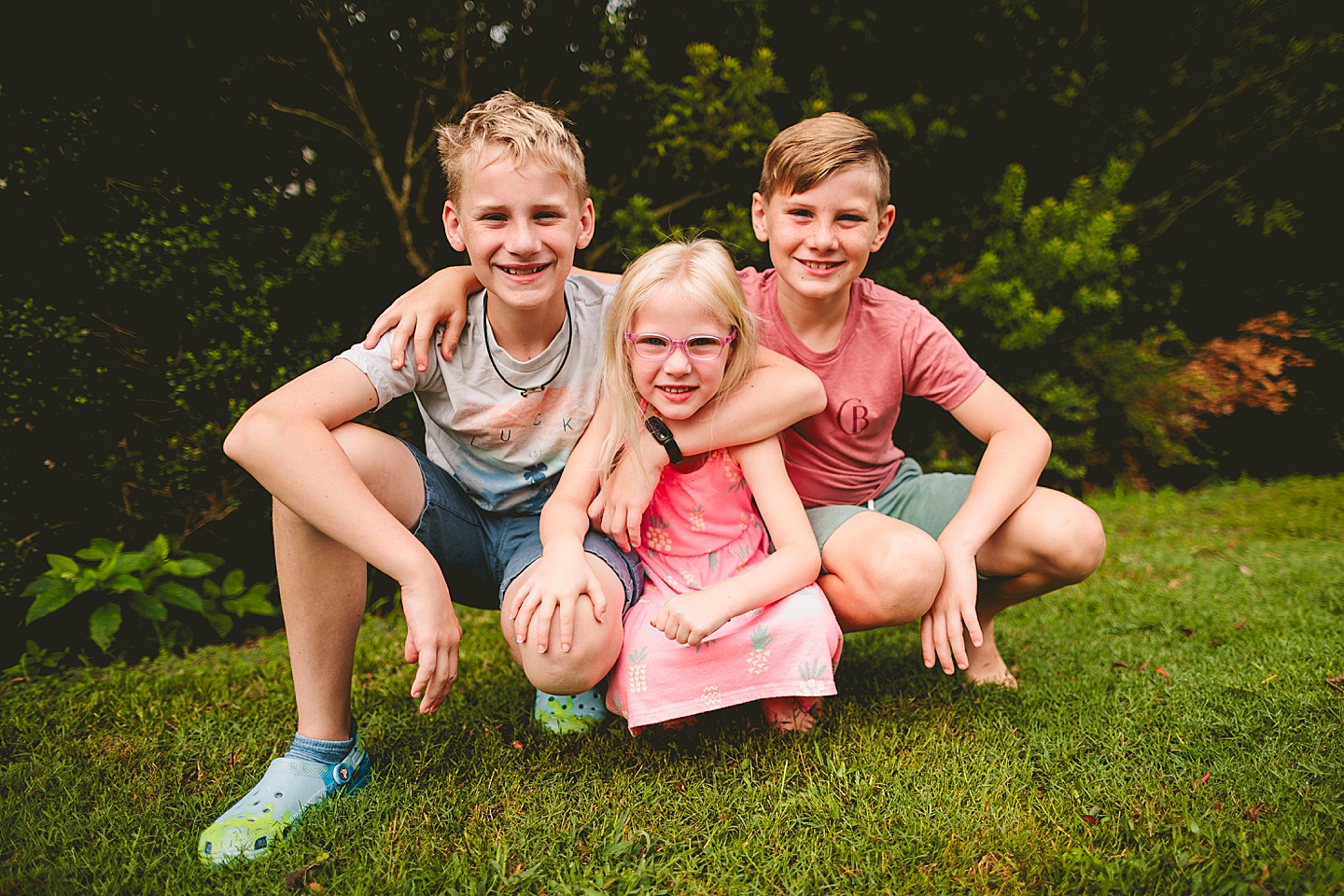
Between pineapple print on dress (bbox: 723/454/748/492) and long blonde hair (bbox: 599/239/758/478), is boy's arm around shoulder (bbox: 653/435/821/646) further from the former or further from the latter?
long blonde hair (bbox: 599/239/758/478)

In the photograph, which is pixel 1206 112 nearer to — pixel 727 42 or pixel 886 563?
pixel 727 42

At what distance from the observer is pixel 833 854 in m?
1.66

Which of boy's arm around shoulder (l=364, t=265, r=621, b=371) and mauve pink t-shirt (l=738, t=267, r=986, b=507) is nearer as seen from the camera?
boy's arm around shoulder (l=364, t=265, r=621, b=371)

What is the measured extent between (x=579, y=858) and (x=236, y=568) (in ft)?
7.74

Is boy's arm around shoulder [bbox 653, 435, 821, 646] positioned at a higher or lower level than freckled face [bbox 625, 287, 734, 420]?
lower

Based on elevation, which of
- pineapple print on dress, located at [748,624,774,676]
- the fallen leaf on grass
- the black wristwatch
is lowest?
the fallen leaf on grass

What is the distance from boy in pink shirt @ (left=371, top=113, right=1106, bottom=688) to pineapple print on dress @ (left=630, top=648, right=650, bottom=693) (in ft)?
0.99

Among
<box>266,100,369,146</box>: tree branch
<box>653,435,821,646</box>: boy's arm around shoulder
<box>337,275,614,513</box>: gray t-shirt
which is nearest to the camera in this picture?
<box>653,435,821,646</box>: boy's arm around shoulder

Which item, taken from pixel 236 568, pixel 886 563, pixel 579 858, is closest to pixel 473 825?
pixel 579 858

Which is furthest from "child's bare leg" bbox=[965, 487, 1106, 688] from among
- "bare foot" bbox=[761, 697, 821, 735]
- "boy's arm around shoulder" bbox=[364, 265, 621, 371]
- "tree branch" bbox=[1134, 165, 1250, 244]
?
"tree branch" bbox=[1134, 165, 1250, 244]

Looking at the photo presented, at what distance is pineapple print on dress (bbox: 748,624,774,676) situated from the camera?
1.91 meters

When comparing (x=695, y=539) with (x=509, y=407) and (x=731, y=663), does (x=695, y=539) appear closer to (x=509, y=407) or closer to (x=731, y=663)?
(x=731, y=663)

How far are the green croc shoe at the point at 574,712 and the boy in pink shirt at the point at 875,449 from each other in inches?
18.2

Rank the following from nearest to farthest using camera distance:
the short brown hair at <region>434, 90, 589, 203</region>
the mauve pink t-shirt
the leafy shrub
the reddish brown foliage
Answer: the short brown hair at <region>434, 90, 589, 203</region> → the mauve pink t-shirt → the leafy shrub → the reddish brown foliage
